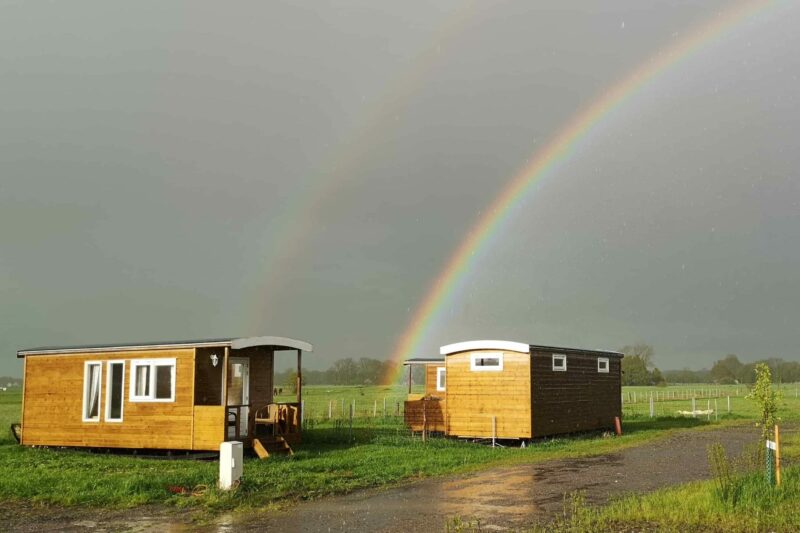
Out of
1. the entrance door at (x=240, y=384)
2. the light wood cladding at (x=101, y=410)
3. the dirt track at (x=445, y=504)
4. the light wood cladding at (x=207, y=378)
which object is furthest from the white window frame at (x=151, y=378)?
the dirt track at (x=445, y=504)

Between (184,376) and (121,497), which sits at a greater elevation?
(184,376)

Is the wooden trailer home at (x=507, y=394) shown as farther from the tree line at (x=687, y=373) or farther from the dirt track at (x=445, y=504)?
the tree line at (x=687, y=373)

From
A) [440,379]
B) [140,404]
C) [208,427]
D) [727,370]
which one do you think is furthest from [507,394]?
[727,370]

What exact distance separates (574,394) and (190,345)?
532 inches

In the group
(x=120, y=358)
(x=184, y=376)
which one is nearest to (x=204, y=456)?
(x=184, y=376)

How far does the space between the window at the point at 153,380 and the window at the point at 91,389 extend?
1411mm

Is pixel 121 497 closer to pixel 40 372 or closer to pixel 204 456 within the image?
pixel 204 456

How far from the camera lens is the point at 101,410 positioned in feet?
70.2

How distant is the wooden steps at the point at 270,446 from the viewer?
1894 centimetres

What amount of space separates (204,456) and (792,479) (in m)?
13.6

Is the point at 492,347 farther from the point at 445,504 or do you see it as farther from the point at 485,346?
the point at 445,504

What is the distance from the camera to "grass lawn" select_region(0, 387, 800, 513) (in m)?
13.2

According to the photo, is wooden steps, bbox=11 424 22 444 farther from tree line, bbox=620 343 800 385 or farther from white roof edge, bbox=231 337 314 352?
tree line, bbox=620 343 800 385

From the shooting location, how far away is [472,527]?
1012 centimetres
